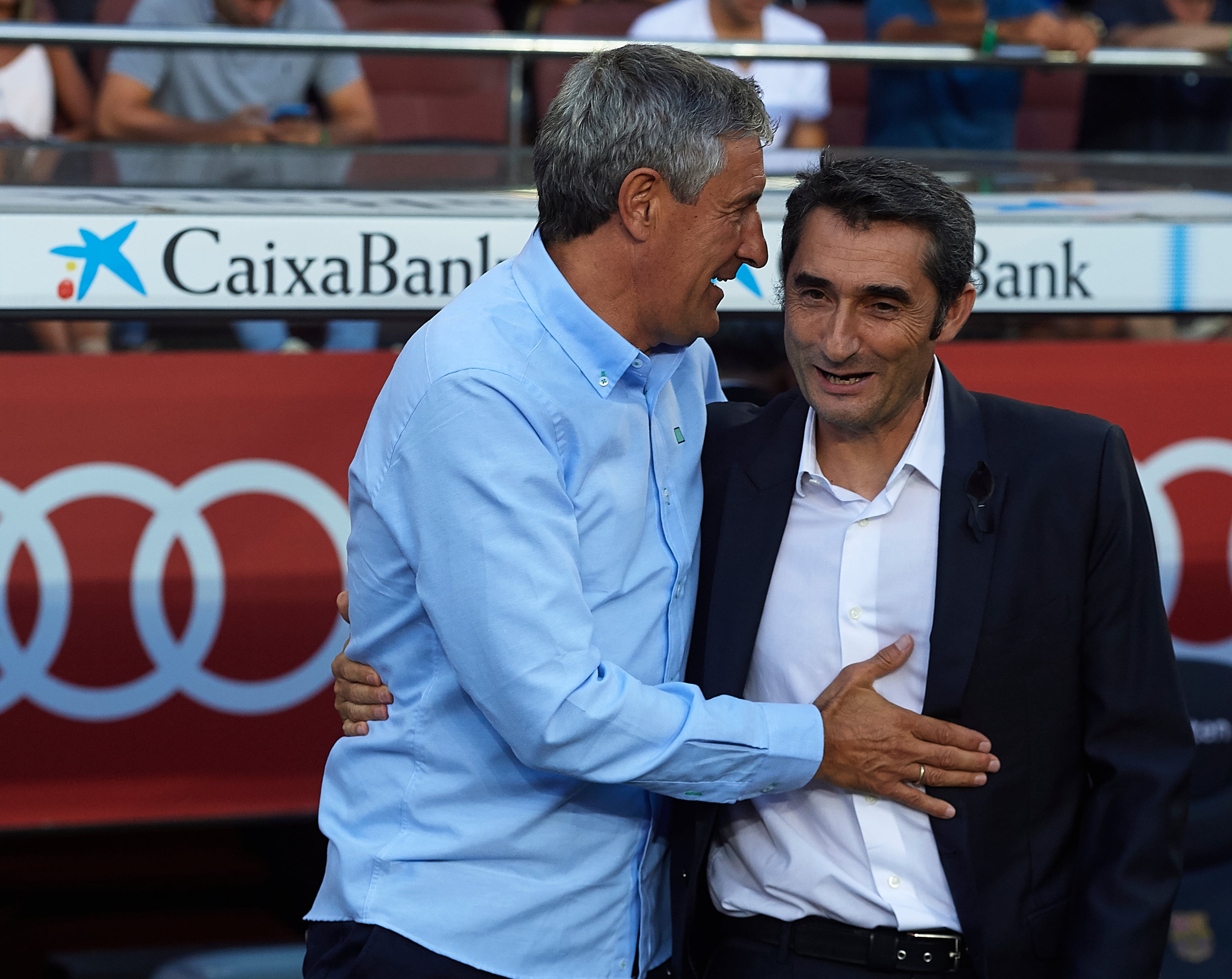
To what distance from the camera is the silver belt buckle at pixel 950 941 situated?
1.78 m

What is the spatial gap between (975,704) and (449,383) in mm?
777

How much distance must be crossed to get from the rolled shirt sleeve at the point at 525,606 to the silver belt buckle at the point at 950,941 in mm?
315

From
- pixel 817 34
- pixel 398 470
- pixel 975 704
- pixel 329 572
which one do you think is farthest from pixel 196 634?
pixel 817 34

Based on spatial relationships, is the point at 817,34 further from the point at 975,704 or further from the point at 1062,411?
the point at 975,704

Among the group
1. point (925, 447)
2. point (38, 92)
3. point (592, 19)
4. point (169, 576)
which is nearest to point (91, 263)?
point (169, 576)

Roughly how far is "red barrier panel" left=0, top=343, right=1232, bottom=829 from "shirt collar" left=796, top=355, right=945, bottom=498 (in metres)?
0.86

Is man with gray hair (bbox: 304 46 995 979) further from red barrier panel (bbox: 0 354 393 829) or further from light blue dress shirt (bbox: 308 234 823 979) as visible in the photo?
red barrier panel (bbox: 0 354 393 829)

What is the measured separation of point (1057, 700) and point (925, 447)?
37 cm

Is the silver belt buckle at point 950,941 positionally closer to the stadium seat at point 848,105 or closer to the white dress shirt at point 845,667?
the white dress shirt at point 845,667

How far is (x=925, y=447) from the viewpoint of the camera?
1.86 m

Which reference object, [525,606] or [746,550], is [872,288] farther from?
[525,606]

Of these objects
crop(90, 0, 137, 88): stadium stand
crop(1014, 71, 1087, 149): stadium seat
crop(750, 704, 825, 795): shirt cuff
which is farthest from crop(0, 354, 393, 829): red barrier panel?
crop(1014, 71, 1087, 149): stadium seat

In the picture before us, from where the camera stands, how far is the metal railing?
277 cm

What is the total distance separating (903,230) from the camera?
1.82 meters
